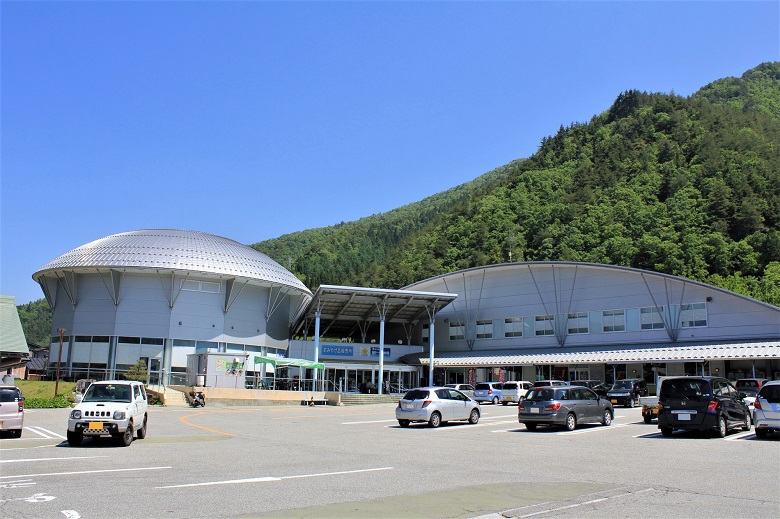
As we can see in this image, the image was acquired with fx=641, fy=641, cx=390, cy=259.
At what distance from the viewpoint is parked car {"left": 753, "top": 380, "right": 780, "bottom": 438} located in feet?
56.9

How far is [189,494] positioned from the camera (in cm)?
922

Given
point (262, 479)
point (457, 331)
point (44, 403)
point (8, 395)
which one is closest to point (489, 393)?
point (457, 331)

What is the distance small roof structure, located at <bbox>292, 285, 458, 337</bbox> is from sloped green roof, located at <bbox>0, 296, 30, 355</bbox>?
74.6 ft

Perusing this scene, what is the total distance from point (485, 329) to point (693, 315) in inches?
755

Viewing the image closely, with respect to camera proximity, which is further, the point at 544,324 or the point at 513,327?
the point at 513,327

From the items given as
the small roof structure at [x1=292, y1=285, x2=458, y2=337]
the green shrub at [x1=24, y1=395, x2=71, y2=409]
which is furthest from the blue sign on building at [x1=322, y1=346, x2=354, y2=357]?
the green shrub at [x1=24, y1=395, x2=71, y2=409]

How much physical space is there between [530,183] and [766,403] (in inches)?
3582

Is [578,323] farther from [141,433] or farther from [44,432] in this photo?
A: [44,432]

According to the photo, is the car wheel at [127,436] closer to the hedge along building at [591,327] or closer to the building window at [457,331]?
the hedge along building at [591,327]

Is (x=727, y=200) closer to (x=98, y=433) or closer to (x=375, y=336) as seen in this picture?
(x=375, y=336)

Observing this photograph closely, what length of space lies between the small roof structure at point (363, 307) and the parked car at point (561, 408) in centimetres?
3186

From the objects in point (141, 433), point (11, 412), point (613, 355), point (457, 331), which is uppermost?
point (457, 331)

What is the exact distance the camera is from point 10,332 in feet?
159

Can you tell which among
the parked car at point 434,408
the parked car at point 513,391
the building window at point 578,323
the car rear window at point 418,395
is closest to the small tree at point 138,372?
the parked car at point 513,391
